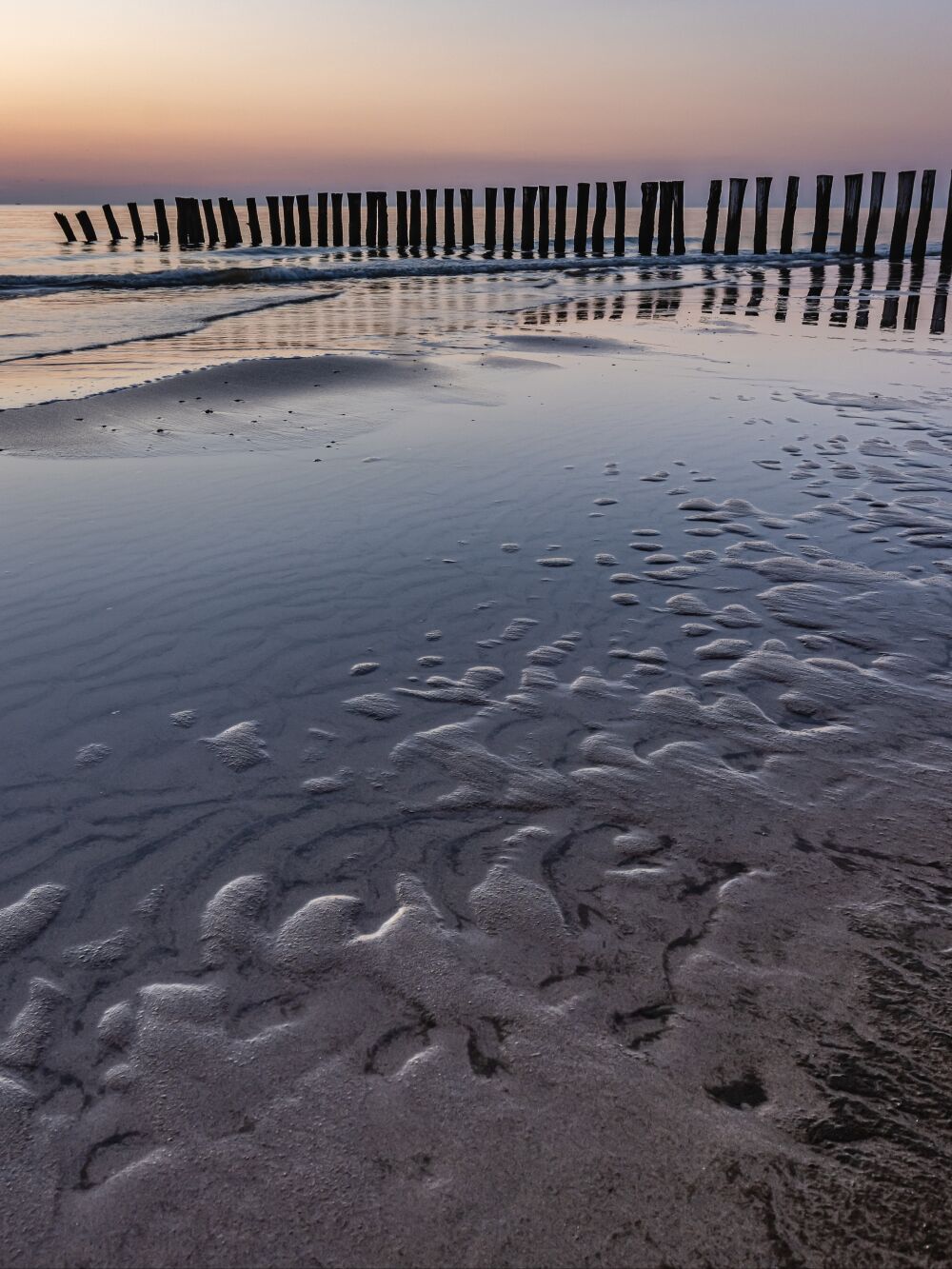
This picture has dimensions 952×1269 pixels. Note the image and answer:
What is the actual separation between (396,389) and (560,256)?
25.7 metres

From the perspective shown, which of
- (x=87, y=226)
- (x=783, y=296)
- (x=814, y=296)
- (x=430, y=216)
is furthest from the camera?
(x=87, y=226)

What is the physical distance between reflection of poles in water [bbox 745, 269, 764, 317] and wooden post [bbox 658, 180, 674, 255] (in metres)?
6.38

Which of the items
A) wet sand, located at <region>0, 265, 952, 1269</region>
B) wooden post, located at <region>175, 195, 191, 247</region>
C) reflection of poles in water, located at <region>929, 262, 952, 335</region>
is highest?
wooden post, located at <region>175, 195, 191, 247</region>

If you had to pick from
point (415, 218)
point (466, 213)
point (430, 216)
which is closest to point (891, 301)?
point (466, 213)

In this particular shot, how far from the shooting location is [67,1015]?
196cm

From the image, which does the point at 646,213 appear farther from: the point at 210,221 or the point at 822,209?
the point at 210,221

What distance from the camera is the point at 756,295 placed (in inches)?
748

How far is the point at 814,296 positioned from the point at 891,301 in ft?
6.11

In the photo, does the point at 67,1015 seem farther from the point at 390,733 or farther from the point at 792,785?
the point at 792,785

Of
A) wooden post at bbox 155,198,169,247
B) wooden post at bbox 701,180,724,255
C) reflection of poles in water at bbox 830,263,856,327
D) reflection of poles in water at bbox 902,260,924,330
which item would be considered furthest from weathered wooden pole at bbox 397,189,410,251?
reflection of poles in water at bbox 902,260,924,330

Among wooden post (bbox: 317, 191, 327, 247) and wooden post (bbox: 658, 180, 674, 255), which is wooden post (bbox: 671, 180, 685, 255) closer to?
wooden post (bbox: 658, 180, 674, 255)

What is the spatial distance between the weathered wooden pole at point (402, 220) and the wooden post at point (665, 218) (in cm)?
938

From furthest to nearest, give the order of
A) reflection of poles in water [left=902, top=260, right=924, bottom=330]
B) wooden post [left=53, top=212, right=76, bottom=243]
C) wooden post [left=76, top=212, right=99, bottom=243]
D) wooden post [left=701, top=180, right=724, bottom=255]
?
wooden post [left=53, top=212, right=76, bottom=243]
wooden post [left=76, top=212, right=99, bottom=243]
wooden post [left=701, top=180, right=724, bottom=255]
reflection of poles in water [left=902, top=260, right=924, bottom=330]

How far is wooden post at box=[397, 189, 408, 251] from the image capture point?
1293 inches
